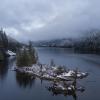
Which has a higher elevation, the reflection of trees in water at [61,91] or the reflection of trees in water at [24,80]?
the reflection of trees in water at [24,80]

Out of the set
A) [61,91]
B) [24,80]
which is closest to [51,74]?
[24,80]

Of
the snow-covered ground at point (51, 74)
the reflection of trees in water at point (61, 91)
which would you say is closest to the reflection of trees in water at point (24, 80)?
the snow-covered ground at point (51, 74)

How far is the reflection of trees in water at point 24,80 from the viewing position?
52000mm

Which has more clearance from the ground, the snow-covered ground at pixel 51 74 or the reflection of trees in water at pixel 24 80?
the snow-covered ground at pixel 51 74

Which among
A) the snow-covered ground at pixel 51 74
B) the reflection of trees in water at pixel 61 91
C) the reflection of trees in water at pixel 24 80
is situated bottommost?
the reflection of trees in water at pixel 61 91

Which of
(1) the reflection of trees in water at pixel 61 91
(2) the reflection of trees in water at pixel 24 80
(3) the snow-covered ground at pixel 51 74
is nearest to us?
(1) the reflection of trees in water at pixel 61 91

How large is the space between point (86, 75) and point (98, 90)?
15.1 metres

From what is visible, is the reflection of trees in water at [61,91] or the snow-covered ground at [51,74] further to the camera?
the snow-covered ground at [51,74]

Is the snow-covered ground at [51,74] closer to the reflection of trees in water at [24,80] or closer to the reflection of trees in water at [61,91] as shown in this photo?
the reflection of trees in water at [24,80]

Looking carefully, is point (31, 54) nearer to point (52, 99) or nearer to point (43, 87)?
point (43, 87)

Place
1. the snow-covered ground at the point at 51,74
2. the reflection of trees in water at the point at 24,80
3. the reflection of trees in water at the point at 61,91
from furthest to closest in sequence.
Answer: the snow-covered ground at the point at 51,74 < the reflection of trees in water at the point at 24,80 < the reflection of trees in water at the point at 61,91

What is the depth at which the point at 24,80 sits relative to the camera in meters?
55.8

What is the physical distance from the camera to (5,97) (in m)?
43.0

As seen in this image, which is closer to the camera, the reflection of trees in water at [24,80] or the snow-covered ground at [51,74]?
the reflection of trees in water at [24,80]
